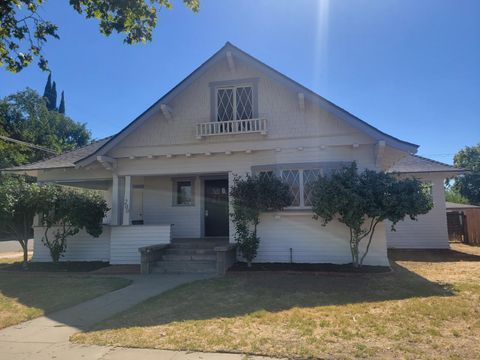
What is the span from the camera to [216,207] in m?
14.1

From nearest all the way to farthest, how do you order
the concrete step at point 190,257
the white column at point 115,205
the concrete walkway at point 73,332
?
the concrete walkway at point 73,332
the concrete step at point 190,257
the white column at point 115,205

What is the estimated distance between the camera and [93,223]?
1230 centimetres

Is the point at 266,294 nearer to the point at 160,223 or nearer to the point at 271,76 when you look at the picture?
the point at 271,76

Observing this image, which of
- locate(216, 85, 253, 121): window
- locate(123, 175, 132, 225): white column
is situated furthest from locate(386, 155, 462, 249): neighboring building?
locate(123, 175, 132, 225): white column

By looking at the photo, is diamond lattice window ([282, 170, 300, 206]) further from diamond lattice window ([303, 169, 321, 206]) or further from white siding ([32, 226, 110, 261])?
white siding ([32, 226, 110, 261])

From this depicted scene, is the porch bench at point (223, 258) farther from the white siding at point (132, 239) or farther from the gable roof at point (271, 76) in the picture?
the gable roof at point (271, 76)

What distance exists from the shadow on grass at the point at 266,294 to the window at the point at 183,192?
17.0 feet

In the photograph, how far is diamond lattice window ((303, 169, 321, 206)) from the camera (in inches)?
439

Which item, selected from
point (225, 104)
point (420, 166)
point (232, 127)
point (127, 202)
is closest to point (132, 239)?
point (127, 202)

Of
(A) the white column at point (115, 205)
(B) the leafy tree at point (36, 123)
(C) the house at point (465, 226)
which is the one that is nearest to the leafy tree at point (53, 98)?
(B) the leafy tree at point (36, 123)

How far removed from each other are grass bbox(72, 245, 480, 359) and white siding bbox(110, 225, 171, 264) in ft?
11.6

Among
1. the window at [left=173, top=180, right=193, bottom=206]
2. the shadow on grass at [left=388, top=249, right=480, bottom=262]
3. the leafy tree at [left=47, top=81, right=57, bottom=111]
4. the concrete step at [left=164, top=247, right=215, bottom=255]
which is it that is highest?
the leafy tree at [left=47, top=81, right=57, bottom=111]

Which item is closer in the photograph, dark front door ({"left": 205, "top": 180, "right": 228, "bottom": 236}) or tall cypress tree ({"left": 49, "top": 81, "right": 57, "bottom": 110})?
dark front door ({"left": 205, "top": 180, "right": 228, "bottom": 236})

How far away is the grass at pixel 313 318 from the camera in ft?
15.2
